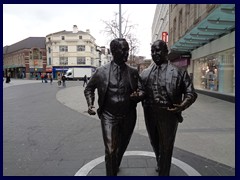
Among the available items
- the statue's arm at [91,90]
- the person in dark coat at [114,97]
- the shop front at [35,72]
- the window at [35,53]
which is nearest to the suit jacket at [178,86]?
the person in dark coat at [114,97]

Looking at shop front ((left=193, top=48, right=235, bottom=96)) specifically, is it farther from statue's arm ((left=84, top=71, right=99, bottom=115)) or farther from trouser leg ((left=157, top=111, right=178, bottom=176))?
statue's arm ((left=84, top=71, right=99, bottom=115))

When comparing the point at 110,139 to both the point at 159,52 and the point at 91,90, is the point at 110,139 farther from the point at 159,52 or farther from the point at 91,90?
the point at 159,52

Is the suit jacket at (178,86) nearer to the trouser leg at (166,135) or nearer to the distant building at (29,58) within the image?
the trouser leg at (166,135)

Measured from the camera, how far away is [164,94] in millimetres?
2717

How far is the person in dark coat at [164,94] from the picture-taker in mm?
2695

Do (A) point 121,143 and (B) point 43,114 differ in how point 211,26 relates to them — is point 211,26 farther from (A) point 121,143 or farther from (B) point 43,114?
(A) point 121,143

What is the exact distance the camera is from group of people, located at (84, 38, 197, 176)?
107 inches

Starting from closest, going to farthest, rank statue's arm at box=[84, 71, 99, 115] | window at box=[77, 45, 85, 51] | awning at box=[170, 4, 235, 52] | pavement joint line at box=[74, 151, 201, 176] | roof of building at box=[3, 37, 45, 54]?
statue's arm at box=[84, 71, 99, 115] → pavement joint line at box=[74, 151, 201, 176] → awning at box=[170, 4, 235, 52] → window at box=[77, 45, 85, 51] → roof of building at box=[3, 37, 45, 54]

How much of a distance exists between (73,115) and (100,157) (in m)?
4.24

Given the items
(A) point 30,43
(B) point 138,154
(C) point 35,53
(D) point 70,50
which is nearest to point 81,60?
(D) point 70,50

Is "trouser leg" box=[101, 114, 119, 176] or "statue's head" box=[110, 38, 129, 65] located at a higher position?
"statue's head" box=[110, 38, 129, 65]

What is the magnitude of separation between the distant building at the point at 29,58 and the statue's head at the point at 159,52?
189ft

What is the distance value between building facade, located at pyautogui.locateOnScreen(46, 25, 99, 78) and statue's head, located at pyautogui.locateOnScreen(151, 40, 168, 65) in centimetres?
5064

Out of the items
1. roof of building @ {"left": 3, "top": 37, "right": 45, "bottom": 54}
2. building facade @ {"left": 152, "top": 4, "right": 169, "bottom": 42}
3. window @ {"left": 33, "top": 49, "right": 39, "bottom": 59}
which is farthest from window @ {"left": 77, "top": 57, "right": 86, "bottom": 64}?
building facade @ {"left": 152, "top": 4, "right": 169, "bottom": 42}
